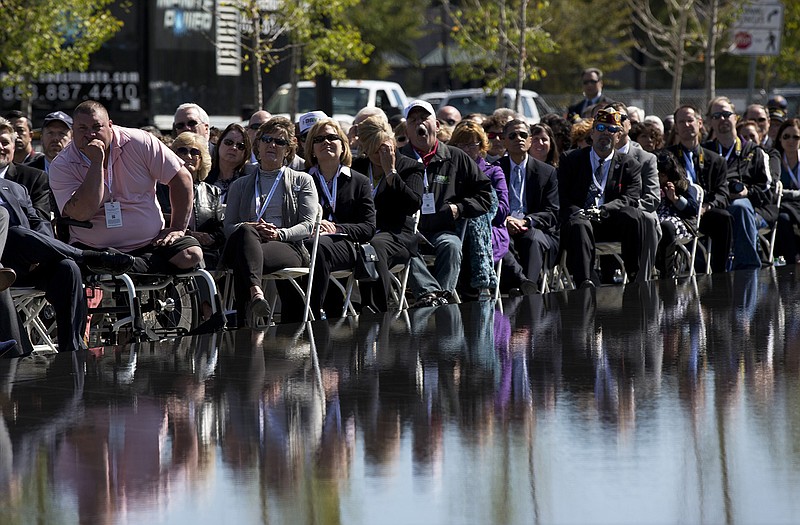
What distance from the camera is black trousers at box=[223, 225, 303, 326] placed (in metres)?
8.70

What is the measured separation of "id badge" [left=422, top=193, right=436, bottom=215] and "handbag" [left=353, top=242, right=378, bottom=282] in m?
1.06

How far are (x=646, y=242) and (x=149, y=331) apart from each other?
4654mm

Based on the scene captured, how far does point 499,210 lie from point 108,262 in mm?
3761

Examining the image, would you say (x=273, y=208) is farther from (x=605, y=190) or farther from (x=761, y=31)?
(x=761, y=31)

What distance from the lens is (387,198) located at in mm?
9953

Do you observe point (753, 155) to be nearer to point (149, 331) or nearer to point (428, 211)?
point (428, 211)

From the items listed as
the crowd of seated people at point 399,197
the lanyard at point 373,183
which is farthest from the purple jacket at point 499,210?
the lanyard at point 373,183

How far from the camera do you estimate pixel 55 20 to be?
64.4 ft

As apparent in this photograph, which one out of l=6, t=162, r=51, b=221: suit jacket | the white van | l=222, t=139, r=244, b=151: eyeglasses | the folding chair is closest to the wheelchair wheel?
l=6, t=162, r=51, b=221: suit jacket

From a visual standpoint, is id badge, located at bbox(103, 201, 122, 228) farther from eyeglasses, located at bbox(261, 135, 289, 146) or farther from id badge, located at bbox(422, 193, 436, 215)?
id badge, located at bbox(422, 193, 436, 215)

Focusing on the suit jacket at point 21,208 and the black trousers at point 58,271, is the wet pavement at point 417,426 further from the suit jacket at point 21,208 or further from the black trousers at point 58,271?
the suit jacket at point 21,208

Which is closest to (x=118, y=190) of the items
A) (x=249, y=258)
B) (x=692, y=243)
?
(x=249, y=258)

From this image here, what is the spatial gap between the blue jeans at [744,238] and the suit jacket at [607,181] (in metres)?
1.65

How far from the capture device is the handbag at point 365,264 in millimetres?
9312
